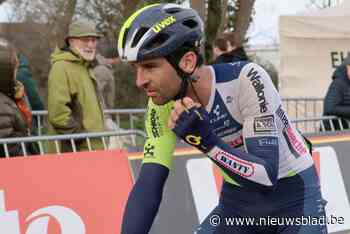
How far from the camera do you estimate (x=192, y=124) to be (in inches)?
104

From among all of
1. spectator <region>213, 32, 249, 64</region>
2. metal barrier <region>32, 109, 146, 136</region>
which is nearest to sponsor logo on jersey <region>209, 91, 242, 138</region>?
metal barrier <region>32, 109, 146, 136</region>

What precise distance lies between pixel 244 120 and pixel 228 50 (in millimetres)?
4528

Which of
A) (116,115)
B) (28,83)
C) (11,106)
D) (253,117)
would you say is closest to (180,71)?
(253,117)

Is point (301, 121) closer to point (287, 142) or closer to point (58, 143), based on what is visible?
point (58, 143)

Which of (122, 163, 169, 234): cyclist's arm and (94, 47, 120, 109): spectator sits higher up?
(122, 163, 169, 234): cyclist's arm

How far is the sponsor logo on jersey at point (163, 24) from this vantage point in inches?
112

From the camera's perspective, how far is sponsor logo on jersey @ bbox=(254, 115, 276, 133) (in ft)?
9.59

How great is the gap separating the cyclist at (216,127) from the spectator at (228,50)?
4147 millimetres

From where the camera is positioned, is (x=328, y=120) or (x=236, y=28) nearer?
(x=328, y=120)

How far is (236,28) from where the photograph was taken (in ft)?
56.6

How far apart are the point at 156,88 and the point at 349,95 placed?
5.44 metres

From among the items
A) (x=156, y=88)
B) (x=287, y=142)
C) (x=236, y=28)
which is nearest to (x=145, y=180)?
(x=156, y=88)

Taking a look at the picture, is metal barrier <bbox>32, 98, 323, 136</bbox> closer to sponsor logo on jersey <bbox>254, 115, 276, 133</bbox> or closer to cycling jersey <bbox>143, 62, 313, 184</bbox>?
cycling jersey <bbox>143, 62, 313, 184</bbox>

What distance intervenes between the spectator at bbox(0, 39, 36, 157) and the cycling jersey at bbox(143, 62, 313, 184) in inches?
97.0
